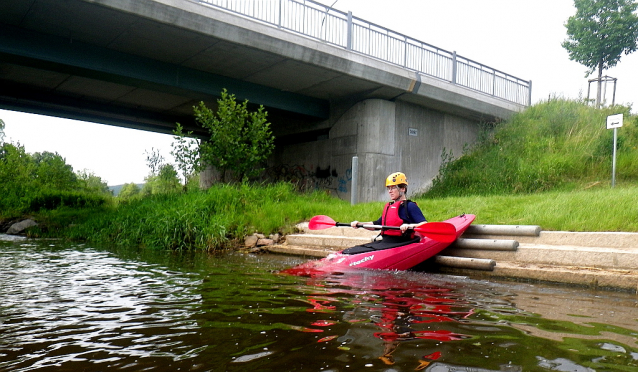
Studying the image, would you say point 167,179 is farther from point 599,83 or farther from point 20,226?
point 599,83

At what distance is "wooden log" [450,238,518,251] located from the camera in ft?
21.3

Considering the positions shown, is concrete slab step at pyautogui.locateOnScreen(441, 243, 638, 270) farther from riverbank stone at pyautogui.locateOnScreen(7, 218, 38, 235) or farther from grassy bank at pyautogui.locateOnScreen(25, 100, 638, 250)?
riverbank stone at pyautogui.locateOnScreen(7, 218, 38, 235)

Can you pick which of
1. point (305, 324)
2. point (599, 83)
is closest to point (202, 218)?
Result: point (305, 324)

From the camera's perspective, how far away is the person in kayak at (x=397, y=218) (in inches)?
255

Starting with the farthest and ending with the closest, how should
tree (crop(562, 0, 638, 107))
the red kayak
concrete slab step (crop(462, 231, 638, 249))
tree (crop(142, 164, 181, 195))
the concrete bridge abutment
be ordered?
tree (crop(562, 0, 638, 107))
tree (crop(142, 164, 181, 195))
the concrete bridge abutment
the red kayak
concrete slab step (crop(462, 231, 638, 249))

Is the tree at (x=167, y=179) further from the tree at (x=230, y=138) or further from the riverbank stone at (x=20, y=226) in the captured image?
the riverbank stone at (x=20, y=226)

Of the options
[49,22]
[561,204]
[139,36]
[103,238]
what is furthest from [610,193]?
[49,22]

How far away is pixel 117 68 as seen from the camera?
39.4ft

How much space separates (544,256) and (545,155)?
9.14 metres

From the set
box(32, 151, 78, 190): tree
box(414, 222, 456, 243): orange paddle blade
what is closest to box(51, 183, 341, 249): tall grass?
box(414, 222, 456, 243): orange paddle blade

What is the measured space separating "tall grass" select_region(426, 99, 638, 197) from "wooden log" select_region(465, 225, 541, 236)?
233 inches

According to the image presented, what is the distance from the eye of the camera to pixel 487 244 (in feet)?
22.2

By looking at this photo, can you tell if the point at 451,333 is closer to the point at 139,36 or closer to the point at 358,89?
the point at 139,36

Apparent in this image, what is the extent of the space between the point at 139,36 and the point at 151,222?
14.5ft
